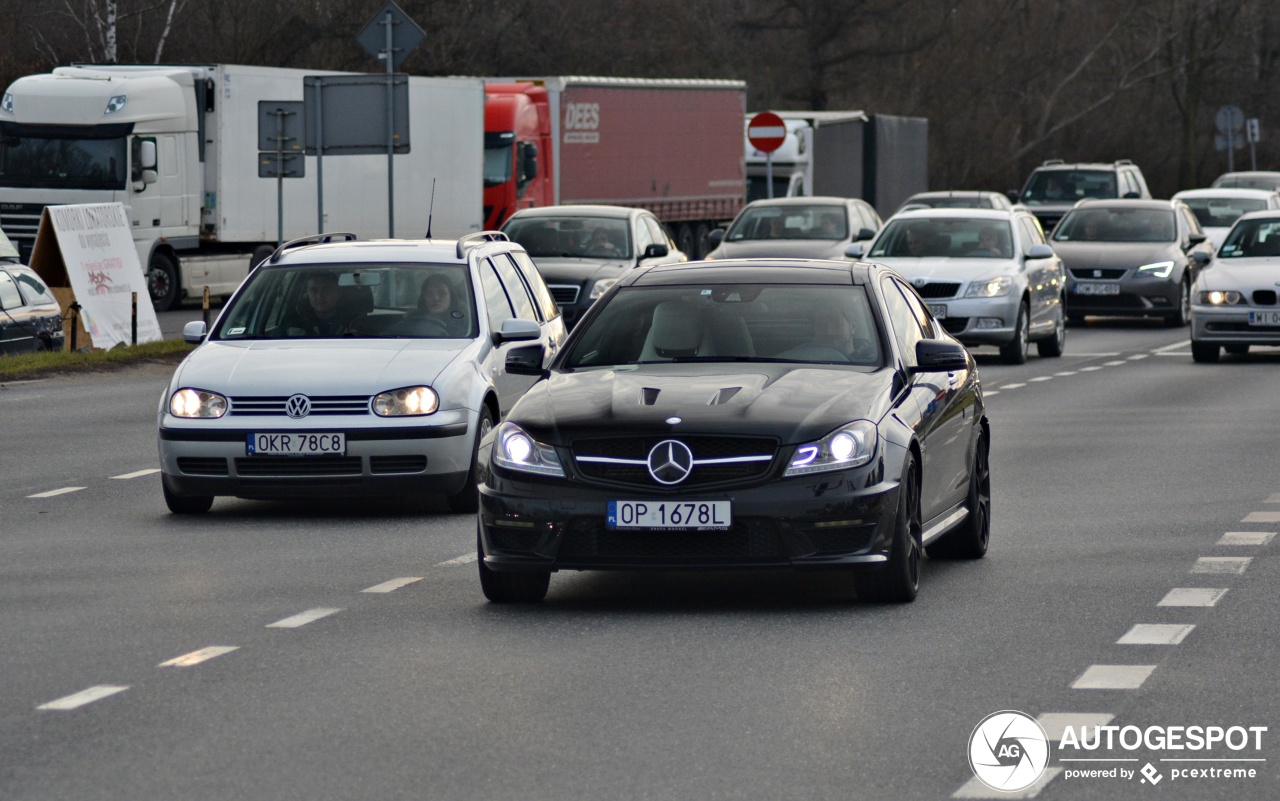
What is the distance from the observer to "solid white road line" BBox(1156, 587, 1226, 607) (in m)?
9.66

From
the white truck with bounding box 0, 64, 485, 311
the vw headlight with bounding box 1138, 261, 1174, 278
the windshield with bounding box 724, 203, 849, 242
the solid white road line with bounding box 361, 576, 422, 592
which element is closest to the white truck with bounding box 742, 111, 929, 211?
the windshield with bounding box 724, 203, 849, 242

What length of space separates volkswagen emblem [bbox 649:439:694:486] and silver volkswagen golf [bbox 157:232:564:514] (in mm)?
2746

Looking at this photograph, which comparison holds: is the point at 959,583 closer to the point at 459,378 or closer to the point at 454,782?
the point at 459,378

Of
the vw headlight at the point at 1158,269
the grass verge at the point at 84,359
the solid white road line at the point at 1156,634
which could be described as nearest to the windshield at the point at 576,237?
the grass verge at the point at 84,359

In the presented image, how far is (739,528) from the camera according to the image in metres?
9.17

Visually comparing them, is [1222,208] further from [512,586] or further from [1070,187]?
[512,586]

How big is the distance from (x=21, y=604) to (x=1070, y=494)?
6313 mm

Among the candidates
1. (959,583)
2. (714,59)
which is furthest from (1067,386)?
(714,59)

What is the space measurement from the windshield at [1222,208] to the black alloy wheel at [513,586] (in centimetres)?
3361

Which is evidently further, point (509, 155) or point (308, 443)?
point (509, 155)

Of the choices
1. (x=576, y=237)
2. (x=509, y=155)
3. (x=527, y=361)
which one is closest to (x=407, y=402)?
(x=527, y=361)

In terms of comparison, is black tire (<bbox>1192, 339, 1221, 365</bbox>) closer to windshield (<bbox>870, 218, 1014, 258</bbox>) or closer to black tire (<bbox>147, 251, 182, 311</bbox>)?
windshield (<bbox>870, 218, 1014, 258</bbox>)

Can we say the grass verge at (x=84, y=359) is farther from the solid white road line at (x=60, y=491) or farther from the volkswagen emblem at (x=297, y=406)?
the volkswagen emblem at (x=297, y=406)

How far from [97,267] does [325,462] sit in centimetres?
1485
